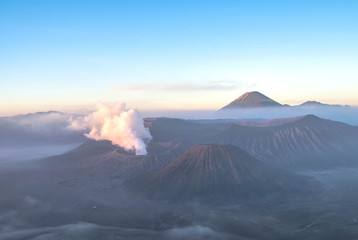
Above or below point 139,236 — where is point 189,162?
above

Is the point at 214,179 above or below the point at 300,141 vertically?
below

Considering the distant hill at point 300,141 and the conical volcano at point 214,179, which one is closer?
the conical volcano at point 214,179

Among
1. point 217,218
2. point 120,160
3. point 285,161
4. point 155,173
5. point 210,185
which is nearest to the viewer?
point 217,218

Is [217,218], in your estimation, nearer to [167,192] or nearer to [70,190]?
[167,192]

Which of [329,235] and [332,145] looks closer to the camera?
[329,235]

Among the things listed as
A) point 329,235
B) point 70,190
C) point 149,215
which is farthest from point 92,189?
point 329,235

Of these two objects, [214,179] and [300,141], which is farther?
Result: [300,141]

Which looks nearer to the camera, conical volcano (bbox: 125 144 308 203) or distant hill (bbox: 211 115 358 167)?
conical volcano (bbox: 125 144 308 203)

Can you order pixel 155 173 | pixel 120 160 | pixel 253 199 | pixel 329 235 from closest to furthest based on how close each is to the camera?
pixel 329 235 → pixel 253 199 → pixel 155 173 → pixel 120 160
